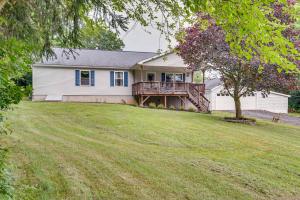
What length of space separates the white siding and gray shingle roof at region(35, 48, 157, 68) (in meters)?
0.50

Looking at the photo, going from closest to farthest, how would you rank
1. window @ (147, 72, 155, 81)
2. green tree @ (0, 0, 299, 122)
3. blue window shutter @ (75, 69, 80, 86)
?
green tree @ (0, 0, 299, 122) → blue window shutter @ (75, 69, 80, 86) → window @ (147, 72, 155, 81)

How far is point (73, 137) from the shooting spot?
775 centimetres

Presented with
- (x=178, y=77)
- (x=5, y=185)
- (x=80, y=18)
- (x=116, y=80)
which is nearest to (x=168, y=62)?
(x=178, y=77)

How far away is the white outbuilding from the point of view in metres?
22.8

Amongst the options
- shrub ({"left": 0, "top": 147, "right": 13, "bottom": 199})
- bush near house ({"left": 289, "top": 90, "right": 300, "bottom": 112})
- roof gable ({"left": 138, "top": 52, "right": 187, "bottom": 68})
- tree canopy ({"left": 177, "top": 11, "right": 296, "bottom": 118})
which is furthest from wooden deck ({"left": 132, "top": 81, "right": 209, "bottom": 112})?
shrub ({"left": 0, "top": 147, "right": 13, "bottom": 199})

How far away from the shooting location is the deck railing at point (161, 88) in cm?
1933

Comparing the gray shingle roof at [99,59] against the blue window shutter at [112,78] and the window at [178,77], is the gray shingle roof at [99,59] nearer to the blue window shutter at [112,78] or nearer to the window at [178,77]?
the blue window shutter at [112,78]

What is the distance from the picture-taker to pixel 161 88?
19.7 m

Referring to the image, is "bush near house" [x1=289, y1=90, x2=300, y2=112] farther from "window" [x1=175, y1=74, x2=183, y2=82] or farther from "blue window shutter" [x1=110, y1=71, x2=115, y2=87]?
"blue window shutter" [x1=110, y1=71, x2=115, y2=87]

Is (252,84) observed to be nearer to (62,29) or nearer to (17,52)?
(62,29)

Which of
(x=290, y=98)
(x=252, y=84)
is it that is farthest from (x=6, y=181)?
(x=290, y=98)

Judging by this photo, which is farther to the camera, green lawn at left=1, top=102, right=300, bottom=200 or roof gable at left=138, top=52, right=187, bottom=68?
roof gable at left=138, top=52, right=187, bottom=68

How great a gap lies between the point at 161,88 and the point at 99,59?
546cm

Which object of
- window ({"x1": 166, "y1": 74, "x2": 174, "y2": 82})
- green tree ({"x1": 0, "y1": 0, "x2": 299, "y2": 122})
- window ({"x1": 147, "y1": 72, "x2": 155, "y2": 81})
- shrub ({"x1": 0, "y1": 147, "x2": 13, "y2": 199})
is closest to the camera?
shrub ({"x1": 0, "y1": 147, "x2": 13, "y2": 199})
